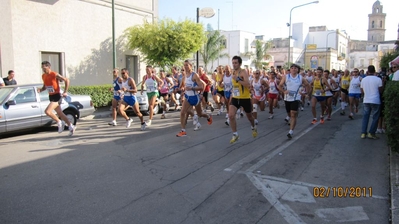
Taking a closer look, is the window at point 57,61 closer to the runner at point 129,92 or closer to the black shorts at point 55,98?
the runner at point 129,92

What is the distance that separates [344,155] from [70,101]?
761 cm

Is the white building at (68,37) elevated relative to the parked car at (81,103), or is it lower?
elevated

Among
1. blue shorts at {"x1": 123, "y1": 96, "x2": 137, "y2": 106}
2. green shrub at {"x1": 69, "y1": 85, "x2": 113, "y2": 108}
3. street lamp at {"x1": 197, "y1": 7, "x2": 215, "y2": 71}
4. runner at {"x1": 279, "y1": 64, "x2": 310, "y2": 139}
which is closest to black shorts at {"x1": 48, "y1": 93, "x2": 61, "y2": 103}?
blue shorts at {"x1": 123, "y1": 96, "x2": 137, "y2": 106}

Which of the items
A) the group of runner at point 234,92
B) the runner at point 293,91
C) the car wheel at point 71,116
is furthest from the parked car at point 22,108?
the runner at point 293,91

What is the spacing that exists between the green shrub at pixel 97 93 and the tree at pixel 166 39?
15.6 feet

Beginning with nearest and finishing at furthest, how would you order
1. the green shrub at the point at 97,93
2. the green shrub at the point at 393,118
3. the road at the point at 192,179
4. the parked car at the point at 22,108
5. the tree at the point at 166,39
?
the road at the point at 192,179 < the green shrub at the point at 393,118 < the parked car at the point at 22,108 < the green shrub at the point at 97,93 < the tree at the point at 166,39

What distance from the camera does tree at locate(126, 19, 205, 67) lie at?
1888 cm

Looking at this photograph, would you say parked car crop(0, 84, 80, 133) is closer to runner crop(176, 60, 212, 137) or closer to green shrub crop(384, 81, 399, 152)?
runner crop(176, 60, 212, 137)

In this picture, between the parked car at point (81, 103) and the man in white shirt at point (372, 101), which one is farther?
the parked car at point (81, 103)

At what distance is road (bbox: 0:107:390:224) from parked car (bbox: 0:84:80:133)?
46cm

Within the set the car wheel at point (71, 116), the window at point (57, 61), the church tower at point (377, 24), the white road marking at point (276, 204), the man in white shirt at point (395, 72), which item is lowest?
the white road marking at point (276, 204)

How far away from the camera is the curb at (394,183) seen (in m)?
4.14
